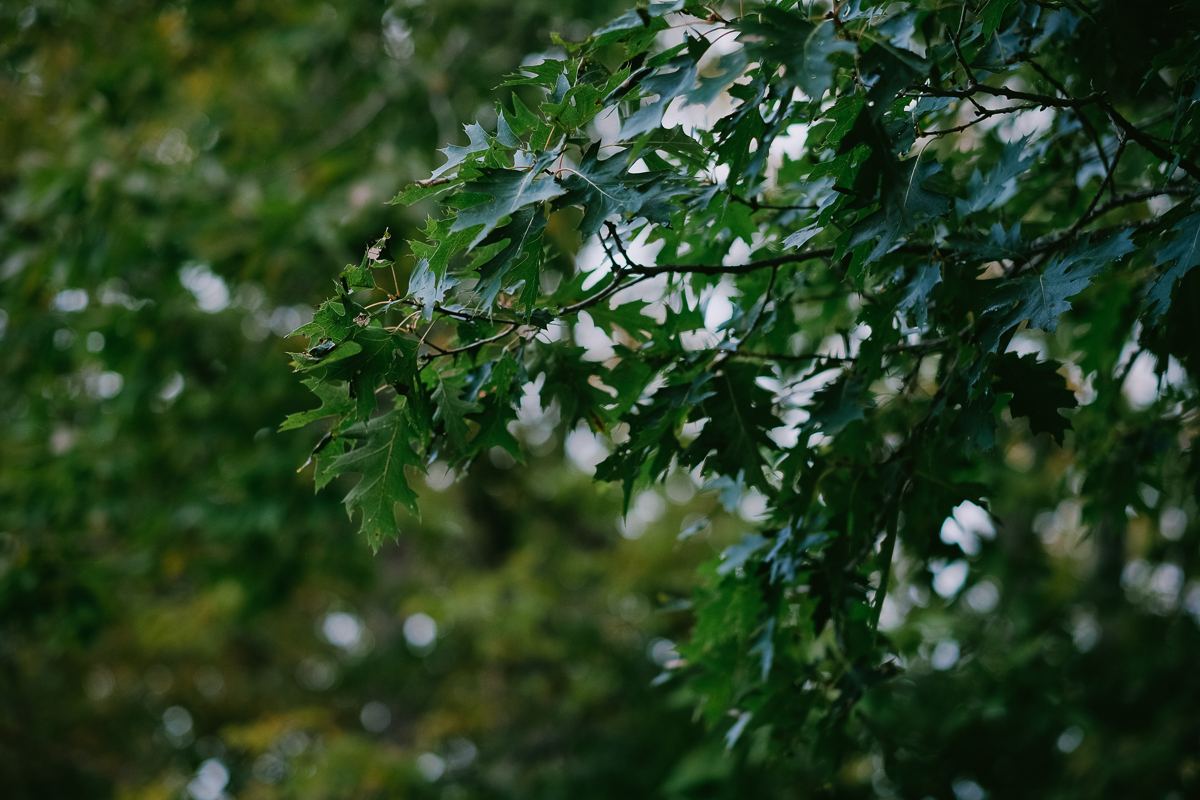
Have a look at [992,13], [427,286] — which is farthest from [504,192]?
[992,13]

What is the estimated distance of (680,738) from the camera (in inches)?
217

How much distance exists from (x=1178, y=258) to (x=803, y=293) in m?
1.15

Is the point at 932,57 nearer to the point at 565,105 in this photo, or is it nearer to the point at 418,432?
the point at 565,105

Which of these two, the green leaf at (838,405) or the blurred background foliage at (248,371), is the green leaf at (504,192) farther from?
the blurred background foliage at (248,371)

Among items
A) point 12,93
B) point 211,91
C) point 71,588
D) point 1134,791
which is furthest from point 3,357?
point 1134,791

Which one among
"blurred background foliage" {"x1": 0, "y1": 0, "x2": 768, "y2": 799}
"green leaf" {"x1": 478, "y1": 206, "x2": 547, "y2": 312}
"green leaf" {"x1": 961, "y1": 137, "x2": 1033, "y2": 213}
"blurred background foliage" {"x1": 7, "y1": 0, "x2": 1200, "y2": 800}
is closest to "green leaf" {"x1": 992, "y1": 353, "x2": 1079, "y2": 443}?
"green leaf" {"x1": 961, "y1": 137, "x2": 1033, "y2": 213}

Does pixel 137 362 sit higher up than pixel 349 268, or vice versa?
pixel 349 268

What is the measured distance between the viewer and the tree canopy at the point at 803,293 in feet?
4.53

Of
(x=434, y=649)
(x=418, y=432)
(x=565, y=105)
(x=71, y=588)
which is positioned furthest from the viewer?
(x=434, y=649)

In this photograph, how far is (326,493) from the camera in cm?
498

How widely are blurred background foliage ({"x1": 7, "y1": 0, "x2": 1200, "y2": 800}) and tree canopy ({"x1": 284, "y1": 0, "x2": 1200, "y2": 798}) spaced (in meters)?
1.22

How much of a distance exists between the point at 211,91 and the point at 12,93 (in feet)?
7.03

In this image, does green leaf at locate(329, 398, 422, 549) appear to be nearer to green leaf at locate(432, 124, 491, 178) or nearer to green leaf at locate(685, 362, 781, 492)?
green leaf at locate(432, 124, 491, 178)

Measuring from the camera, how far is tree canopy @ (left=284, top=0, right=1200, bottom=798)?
1.38 metres
